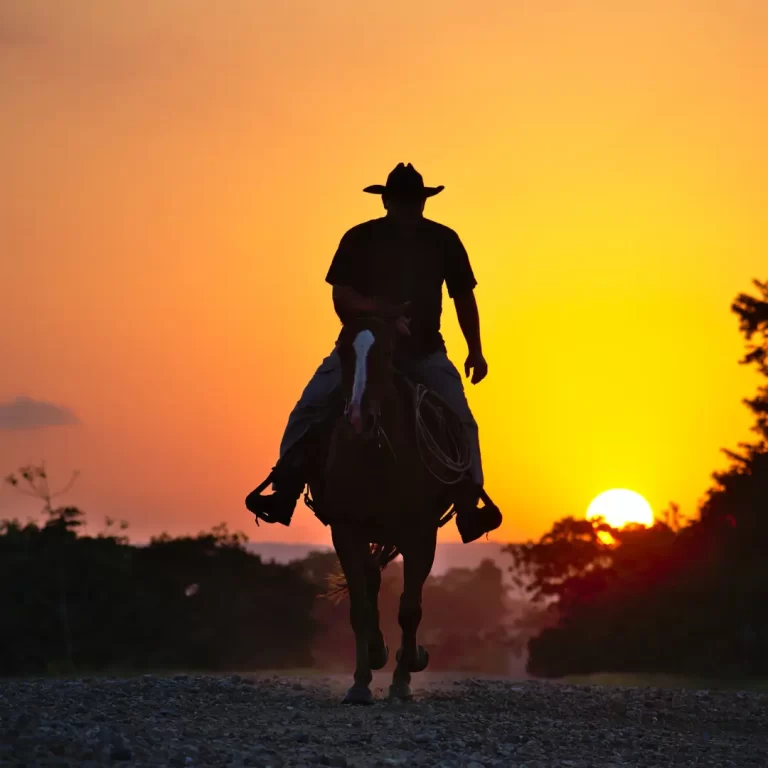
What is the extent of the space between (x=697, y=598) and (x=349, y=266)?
765 inches

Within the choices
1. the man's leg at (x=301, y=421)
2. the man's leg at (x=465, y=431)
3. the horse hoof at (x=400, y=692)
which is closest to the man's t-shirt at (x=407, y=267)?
the man's leg at (x=465, y=431)

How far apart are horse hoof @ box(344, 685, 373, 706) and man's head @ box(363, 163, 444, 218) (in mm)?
4383

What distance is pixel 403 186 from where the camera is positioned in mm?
13969

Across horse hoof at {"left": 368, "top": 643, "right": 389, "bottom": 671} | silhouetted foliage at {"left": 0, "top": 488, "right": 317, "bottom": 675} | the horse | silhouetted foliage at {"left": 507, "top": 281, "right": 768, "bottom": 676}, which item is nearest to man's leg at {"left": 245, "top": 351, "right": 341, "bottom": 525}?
the horse

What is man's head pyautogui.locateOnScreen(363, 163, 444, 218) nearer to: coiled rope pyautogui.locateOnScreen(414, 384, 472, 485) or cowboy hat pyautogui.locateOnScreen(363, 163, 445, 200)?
cowboy hat pyautogui.locateOnScreen(363, 163, 445, 200)

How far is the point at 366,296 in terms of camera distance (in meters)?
13.5

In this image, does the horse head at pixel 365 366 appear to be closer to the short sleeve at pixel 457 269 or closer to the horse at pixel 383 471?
the horse at pixel 383 471

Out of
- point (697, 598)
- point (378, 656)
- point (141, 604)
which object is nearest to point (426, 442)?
point (378, 656)

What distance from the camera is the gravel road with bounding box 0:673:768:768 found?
8.98 meters

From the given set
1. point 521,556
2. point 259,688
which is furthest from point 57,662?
point 521,556

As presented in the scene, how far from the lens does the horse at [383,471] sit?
12266 millimetres

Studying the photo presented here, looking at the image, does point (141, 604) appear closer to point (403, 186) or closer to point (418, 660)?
point (418, 660)

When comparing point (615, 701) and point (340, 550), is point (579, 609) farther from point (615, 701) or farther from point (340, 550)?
point (340, 550)

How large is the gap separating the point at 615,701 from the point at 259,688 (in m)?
3.78
